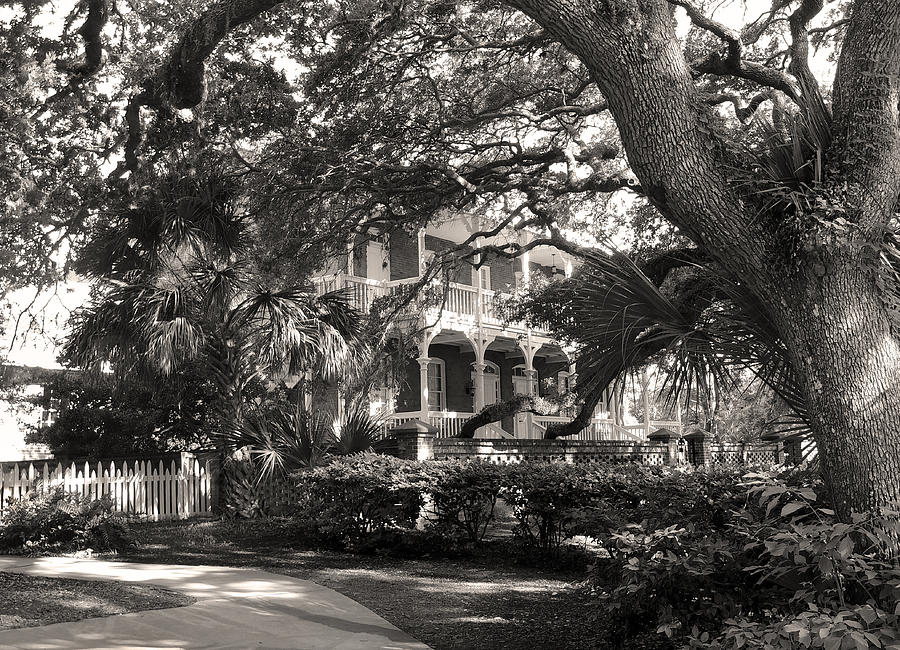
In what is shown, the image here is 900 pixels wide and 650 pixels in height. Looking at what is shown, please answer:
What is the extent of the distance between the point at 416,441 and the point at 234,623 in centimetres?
635

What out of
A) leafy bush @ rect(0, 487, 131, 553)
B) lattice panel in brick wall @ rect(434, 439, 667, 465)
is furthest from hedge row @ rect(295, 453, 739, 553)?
leafy bush @ rect(0, 487, 131, 553)

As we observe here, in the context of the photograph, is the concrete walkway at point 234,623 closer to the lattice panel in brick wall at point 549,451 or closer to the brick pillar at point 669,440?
the lattice panel in brick wall at point 549,451

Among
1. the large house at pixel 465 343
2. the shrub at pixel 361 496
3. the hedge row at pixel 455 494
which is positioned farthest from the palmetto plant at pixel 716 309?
the large house at pixel 465 343

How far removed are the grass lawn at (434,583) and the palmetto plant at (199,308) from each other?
258 cm

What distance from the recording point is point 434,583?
29.4 feet

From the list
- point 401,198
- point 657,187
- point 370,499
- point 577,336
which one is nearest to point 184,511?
point 370,499

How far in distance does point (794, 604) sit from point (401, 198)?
1055 cm

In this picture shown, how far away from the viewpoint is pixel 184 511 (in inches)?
604

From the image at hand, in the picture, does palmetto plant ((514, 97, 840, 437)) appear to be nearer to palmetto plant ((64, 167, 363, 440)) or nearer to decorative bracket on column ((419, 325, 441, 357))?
palmetto plant ((64, 167, 363, 440))

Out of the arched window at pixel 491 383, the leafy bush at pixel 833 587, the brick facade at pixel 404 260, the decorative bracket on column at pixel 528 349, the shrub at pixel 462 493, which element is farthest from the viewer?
the arched window at pixel 491 383

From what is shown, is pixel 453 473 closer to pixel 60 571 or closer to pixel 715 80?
pixel 60 571

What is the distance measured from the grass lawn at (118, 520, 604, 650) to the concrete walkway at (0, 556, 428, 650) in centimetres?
32

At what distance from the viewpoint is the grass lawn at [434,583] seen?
21.5ft

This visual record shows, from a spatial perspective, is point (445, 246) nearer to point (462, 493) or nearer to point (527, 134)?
point (527, 134)
